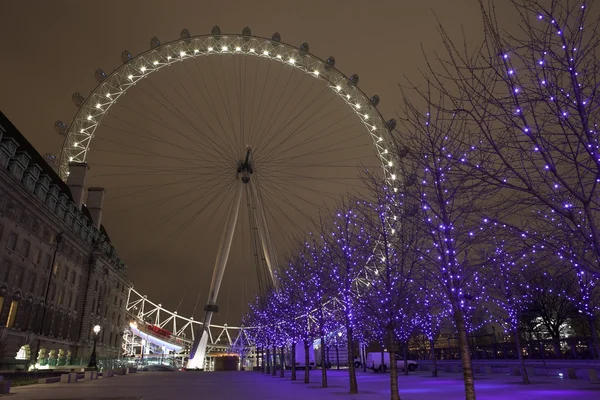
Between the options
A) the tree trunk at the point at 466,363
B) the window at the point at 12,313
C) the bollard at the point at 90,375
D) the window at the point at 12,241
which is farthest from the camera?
the window at the point at 12,313

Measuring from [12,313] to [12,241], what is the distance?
586 centimetres

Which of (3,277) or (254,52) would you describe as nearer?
(3,277)

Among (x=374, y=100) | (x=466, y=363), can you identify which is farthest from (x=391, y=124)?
(x=466, y=363)

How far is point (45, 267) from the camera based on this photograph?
4125 cm

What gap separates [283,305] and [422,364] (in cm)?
2507

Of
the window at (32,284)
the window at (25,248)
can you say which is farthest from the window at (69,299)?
the window at (25,248)

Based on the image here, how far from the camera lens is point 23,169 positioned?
3622 cm

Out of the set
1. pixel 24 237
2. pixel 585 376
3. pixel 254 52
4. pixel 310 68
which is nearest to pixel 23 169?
pixel 24 237

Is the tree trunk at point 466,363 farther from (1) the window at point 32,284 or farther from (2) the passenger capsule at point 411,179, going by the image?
(1) the window at point 32,284

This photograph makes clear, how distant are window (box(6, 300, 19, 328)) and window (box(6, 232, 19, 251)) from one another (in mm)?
4451

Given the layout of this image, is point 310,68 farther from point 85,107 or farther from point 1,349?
point 1,349

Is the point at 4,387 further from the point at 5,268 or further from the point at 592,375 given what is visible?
the point at 592,375

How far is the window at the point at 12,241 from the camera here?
33456mm

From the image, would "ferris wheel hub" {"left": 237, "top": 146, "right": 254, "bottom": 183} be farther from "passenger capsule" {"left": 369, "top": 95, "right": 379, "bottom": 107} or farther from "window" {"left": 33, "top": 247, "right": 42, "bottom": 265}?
"window" {"left": 33, "top": 247, "right": 42, "bottom": 265}
